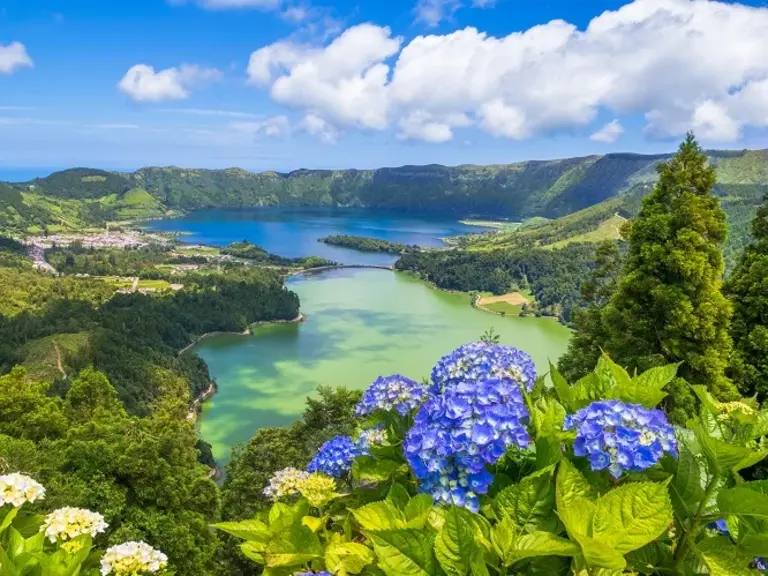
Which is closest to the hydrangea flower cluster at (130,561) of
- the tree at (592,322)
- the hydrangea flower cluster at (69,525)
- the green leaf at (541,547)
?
the hydrangea flower cluster at (69,525)

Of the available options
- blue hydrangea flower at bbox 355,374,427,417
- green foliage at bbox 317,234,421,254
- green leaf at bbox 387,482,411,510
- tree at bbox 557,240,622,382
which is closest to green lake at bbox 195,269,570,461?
tree at bbox 557,240,622,382

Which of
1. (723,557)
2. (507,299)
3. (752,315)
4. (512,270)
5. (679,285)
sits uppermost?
Answer: (723,557)

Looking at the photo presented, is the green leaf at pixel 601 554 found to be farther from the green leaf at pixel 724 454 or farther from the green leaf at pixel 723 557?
the green leaf at pixel 724 454

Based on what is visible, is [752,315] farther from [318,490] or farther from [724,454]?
[318,490]

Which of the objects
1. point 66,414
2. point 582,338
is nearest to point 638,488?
point 582,338

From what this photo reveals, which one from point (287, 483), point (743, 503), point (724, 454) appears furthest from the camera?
point (287, 483)

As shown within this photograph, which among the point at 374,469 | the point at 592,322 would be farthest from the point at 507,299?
the point at 374,469

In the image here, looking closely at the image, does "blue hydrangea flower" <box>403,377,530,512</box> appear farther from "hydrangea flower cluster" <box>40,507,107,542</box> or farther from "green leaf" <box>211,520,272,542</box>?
"hydrangea flower cluster" <box>40,507,107,542</box>
